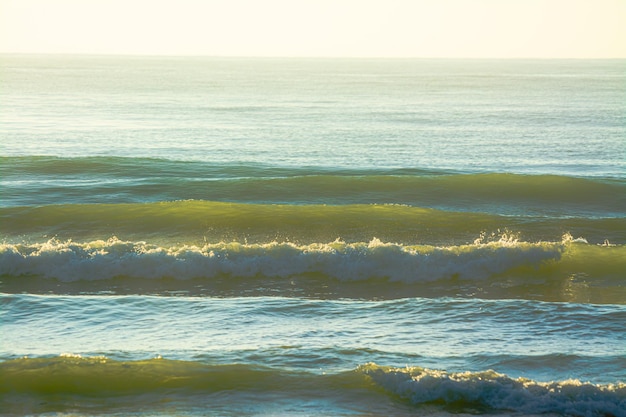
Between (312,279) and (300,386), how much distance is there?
275 inches

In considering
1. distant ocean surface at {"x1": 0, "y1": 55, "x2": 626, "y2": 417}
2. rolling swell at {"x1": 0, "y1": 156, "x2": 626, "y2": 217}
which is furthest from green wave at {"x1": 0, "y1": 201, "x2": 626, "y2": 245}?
rolling swell at {"x1": 0, "y1": 156, "x2": 626, "y2": 217}

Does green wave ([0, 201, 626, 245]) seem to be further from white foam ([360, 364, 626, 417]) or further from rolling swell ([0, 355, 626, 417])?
white foam ([360, 364, 626, 417])

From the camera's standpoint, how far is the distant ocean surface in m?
12.0

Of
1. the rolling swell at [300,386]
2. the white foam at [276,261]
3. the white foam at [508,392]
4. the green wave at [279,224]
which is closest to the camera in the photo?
the white foam at [508,392]

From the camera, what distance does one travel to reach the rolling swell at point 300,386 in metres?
11.5

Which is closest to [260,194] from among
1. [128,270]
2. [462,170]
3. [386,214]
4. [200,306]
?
[386,214]

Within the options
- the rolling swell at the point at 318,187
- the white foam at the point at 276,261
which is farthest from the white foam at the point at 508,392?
the rolling swell at the point at 318,187

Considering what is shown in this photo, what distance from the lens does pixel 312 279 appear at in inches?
749

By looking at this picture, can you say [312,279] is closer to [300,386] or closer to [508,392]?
[300,386]

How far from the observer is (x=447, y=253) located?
19.9 meters

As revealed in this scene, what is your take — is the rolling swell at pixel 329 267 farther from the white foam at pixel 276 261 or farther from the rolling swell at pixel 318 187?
the rolling swell at pixel 318 187

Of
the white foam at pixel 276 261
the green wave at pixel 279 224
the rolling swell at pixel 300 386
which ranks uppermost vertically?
the rolling swell at pixel 300 386

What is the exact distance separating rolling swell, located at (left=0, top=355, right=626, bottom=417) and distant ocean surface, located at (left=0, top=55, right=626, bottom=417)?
0.03 metres

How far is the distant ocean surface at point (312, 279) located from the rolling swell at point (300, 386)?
0.09 ft
